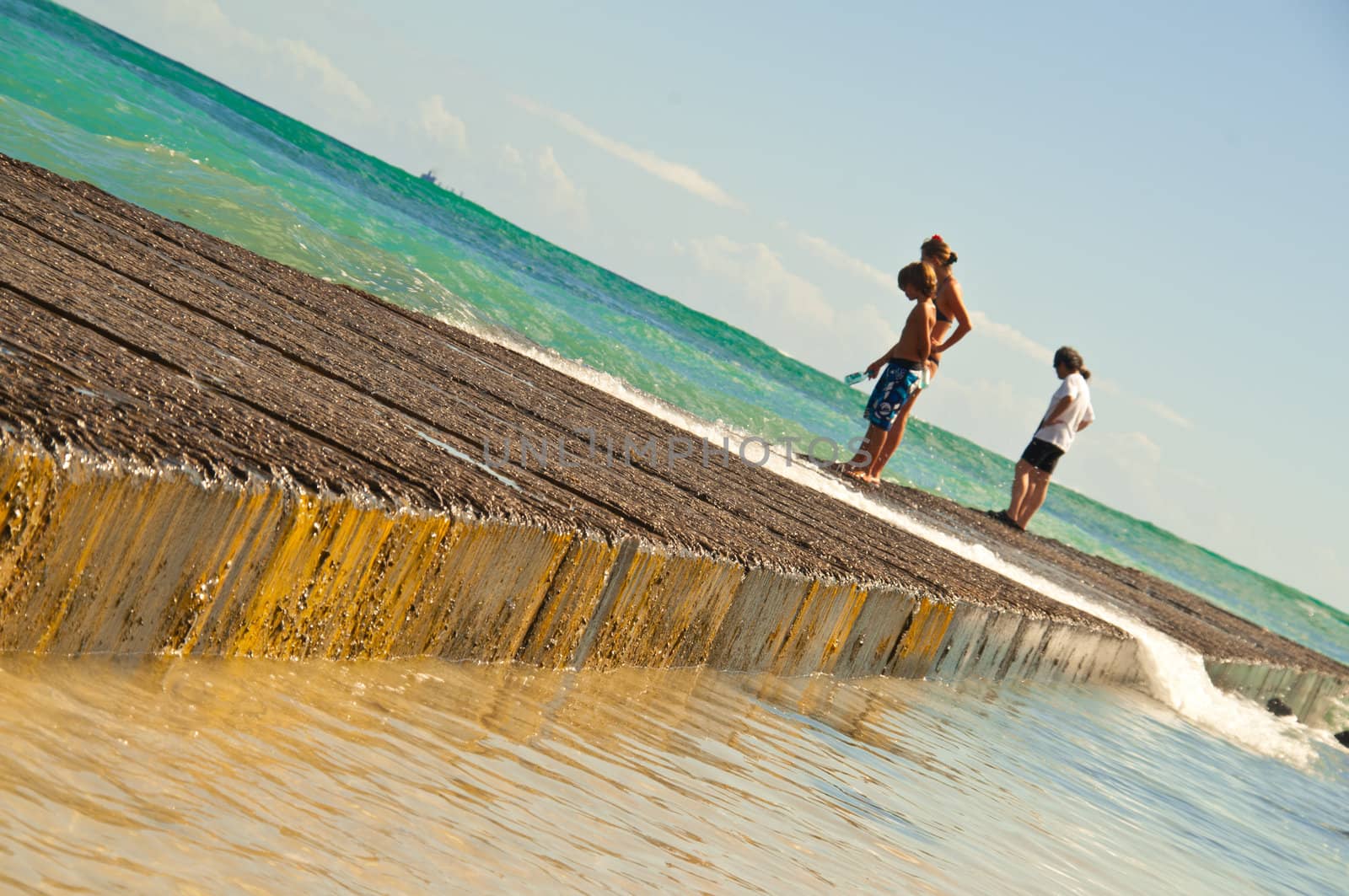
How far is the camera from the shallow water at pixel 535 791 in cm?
142

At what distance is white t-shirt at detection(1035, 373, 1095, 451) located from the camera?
9.77 metres

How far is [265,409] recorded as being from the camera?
7.19ft

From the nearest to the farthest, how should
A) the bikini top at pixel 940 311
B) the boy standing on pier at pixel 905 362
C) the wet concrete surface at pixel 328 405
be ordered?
the wet concrete surface at pixel 328 405 < the boy standing on pier at pixel 905 362 < the bikini top at pixel 940 311

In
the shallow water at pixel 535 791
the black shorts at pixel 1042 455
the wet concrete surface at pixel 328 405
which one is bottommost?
the shallow water at pixel 535 791

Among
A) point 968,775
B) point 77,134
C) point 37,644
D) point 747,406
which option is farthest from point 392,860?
point 747,406

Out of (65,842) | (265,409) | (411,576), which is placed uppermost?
(265,409)

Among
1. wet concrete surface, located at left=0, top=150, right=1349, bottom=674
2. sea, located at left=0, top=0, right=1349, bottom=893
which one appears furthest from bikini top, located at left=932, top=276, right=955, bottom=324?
wet concrete surface, located at left=0, top=150, right=1349, bottom=674

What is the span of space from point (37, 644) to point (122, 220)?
292 cm

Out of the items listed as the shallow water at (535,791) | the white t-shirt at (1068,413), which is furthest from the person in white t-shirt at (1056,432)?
the shallow water at (535,791)

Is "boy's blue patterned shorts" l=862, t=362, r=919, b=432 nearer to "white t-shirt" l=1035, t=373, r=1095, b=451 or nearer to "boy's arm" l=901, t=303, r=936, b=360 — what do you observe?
"boy's arm" l=901, t=303, r=936, b=360

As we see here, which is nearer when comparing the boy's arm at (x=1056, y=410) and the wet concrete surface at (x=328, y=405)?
the wet concrete surface at (x=328, y=405)

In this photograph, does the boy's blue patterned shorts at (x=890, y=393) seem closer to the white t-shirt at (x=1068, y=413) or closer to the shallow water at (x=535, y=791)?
the white t-shirt at (x=1068, y=413)

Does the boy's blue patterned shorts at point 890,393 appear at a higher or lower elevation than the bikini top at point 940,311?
lower

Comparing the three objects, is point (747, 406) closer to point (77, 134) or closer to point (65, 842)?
point (77, 134)
